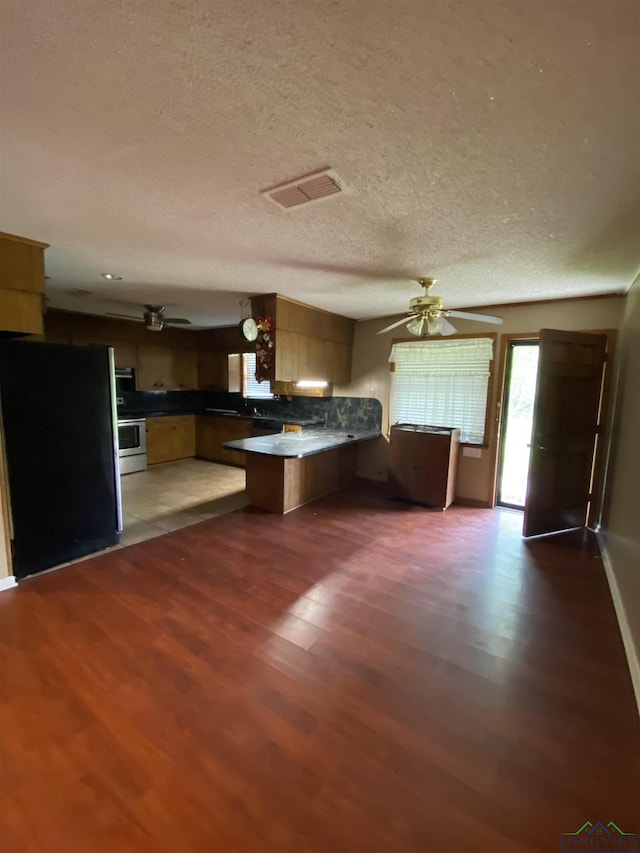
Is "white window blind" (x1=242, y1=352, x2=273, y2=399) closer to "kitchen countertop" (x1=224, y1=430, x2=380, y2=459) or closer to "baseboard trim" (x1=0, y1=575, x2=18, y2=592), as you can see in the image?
"kitchen countertop" (x1=224, y1=430, x2=380, y2=459)

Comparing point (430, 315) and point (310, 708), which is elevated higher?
point (430, 315)

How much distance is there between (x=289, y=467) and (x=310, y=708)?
8.61ft

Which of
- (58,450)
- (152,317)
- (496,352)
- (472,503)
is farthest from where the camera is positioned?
(152,317)

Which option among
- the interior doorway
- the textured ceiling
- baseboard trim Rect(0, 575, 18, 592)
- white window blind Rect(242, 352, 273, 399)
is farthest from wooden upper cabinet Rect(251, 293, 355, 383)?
baseboard trim Rect(0, 575, 18, 592)

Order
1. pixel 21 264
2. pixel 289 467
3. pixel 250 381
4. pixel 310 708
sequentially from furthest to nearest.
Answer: pixel 250 381
pixel 289 467
pixel 21 264
pixel 310 708

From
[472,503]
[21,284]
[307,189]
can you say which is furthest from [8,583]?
[472,503]

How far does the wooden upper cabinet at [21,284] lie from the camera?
2.41 m

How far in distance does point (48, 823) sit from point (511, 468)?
16.0ft

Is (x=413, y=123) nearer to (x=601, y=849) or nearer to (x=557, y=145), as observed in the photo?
(x=557, y=145)

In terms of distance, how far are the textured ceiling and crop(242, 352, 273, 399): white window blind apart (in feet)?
12.9

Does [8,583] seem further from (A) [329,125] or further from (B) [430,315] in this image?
(B) [430,315]

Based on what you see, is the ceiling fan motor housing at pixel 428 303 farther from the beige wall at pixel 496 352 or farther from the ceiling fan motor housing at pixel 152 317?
the ceiling fan motor housing at pixel 152 317

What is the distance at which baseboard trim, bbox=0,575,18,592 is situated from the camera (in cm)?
255

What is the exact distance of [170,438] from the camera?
6465 millimetres
